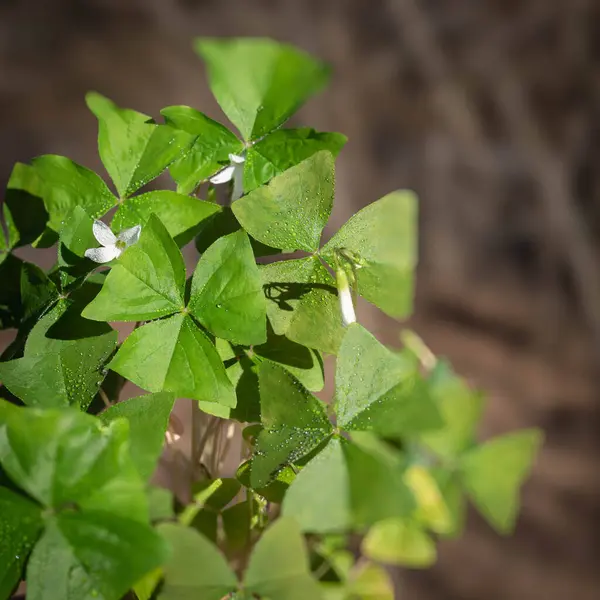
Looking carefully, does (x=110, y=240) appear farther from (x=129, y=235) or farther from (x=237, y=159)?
(x=237, y=159)

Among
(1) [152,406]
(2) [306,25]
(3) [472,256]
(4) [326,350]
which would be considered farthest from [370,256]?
(2) [306,25]

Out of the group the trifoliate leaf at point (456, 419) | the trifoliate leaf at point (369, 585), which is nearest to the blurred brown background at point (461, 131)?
the trifoliate leaf at point (369, 585)

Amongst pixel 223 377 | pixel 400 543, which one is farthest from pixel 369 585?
pixel 223 377

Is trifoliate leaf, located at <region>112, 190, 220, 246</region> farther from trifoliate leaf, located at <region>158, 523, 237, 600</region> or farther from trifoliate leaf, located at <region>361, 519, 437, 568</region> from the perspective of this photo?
trifoliate leaf, located at <region>361, 519, 437, 568</region>

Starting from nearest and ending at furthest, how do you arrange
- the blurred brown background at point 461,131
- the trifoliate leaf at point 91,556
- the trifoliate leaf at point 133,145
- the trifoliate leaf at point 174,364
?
the trifoliate leaf at point 91,556 → the trifoliate leaf at point 174,364 → the trifoliate leaf at point 133,145 → the blurred brown background at point 461,131

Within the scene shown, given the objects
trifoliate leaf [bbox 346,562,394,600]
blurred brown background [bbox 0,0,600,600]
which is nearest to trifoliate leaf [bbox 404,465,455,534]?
trifoliate leaf [bbox 346,562,394,600]

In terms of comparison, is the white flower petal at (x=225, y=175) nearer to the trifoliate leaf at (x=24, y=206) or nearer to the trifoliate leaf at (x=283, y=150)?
the trifoliate leaf at (x=283, y=150)
